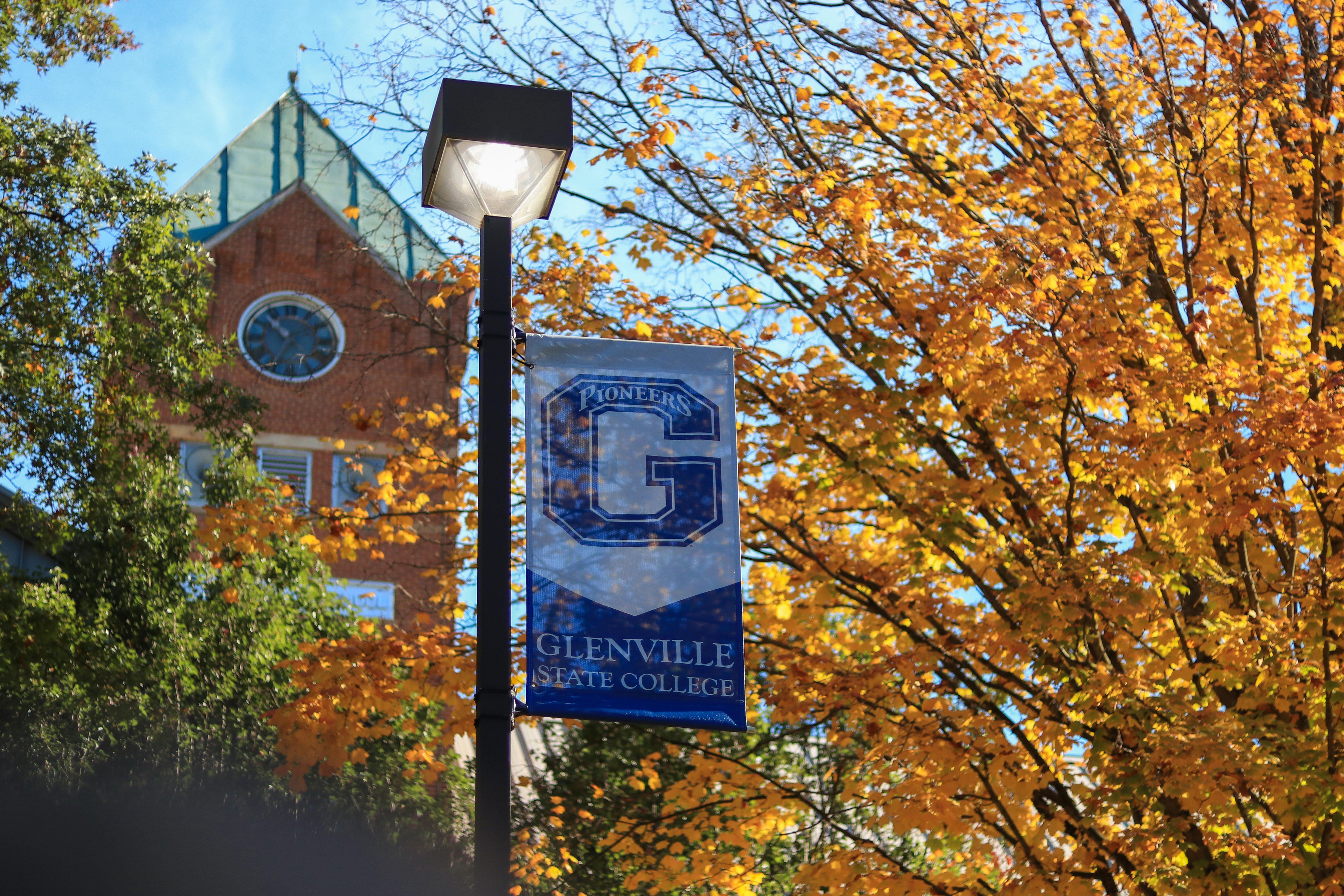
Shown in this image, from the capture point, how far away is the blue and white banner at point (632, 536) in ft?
14.4

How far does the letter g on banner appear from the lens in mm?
4531

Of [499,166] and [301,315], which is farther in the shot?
[301,315]

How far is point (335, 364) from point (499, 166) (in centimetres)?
3054

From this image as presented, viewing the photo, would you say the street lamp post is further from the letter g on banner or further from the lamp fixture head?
the letter g on banner

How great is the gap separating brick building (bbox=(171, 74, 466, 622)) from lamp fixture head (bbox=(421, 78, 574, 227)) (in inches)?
884

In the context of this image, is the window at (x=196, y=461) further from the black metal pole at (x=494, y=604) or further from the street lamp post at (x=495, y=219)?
the black metal pole at (x=494, y=604)

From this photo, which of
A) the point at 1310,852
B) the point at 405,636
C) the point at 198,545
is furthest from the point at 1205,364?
the point at 198,545

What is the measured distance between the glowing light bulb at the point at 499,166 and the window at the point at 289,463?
29.4 metres

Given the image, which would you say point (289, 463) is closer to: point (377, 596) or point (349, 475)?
point (377, 596)

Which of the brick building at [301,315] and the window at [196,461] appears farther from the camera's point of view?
the brick building at [301,315]

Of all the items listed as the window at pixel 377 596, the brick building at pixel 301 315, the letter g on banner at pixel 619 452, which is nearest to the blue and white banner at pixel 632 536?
the letter g on banner at pixel 619 452

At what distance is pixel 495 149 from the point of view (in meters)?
4.65

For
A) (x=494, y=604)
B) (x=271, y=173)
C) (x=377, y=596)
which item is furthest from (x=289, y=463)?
(x=494, y=604)

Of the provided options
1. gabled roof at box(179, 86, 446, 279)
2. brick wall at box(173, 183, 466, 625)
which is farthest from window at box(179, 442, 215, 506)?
gabled roof at box(179, 86, 446, 279)
